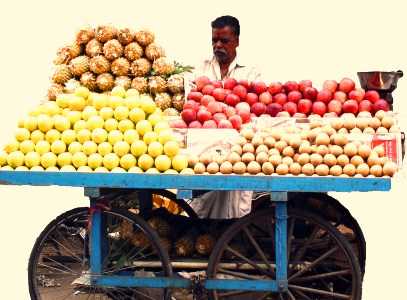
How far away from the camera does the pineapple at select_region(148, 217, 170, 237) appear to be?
750cm

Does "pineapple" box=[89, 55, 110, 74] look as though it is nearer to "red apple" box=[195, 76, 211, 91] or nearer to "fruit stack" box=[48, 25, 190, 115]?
"fruit stack" box=[48, 25, 190, 115]

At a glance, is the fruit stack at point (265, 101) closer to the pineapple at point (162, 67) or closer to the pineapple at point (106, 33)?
the pineapple at point (162, 67)

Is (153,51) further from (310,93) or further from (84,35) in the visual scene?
(310,93)

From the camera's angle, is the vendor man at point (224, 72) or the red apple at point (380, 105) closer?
the red apple at point (380, 105)

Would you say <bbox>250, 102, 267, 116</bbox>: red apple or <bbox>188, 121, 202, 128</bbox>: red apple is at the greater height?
<bbox>250, 102, 267, 116</bbox>: red apple

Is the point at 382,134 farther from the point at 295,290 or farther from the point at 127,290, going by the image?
the point at 127,290

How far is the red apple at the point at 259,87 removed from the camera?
24.5 ft

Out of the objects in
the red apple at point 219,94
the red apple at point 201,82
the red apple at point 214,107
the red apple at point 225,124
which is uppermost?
the red apple at point 201,82

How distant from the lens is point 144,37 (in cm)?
791

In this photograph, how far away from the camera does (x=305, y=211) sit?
6.74 metres

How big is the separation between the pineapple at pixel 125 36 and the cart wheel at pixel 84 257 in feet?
5.77

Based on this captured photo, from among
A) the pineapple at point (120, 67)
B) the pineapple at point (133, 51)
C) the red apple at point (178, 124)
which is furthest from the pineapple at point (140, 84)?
the red apple at point (178, 124)

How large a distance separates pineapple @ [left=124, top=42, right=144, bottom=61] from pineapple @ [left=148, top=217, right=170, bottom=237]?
1611mm

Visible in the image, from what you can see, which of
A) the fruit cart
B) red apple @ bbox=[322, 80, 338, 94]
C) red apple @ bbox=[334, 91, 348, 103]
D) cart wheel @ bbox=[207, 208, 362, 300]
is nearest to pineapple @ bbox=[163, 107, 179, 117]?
the fruit cart
